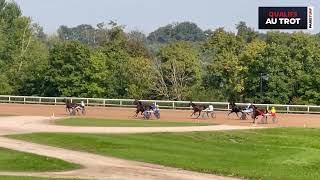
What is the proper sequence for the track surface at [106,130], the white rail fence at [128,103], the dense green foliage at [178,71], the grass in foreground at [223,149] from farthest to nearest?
the dense green foliage at [178,71], the white rail fence at [128,103], the grass in foreground at [223,149], the track surface at [106,130]

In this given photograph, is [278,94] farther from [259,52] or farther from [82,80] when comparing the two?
[82,80]

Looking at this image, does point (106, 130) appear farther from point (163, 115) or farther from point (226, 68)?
point (226, 68)

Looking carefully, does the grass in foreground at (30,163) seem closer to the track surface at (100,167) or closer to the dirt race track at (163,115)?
the track surface at (100,167)

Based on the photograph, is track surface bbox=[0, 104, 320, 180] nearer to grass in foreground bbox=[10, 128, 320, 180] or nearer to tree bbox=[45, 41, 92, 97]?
grass in foreground bbox=[10, 128, 320, 180]

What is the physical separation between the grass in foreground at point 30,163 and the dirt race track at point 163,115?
22295mm

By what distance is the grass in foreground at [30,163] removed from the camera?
22.8 m

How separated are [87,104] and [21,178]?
49.4 m

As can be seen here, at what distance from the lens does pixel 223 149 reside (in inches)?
1179

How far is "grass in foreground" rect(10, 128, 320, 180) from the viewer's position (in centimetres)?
2314

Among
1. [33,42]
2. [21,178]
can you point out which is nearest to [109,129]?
[21,178]

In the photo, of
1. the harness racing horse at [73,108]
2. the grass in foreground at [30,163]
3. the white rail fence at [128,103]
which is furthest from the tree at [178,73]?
the grass in foreground at [30,163]

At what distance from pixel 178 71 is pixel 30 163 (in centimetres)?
5748

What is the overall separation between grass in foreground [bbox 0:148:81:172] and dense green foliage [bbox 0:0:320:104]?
44.5 metres

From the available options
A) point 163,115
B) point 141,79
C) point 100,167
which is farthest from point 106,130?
point 141,79
